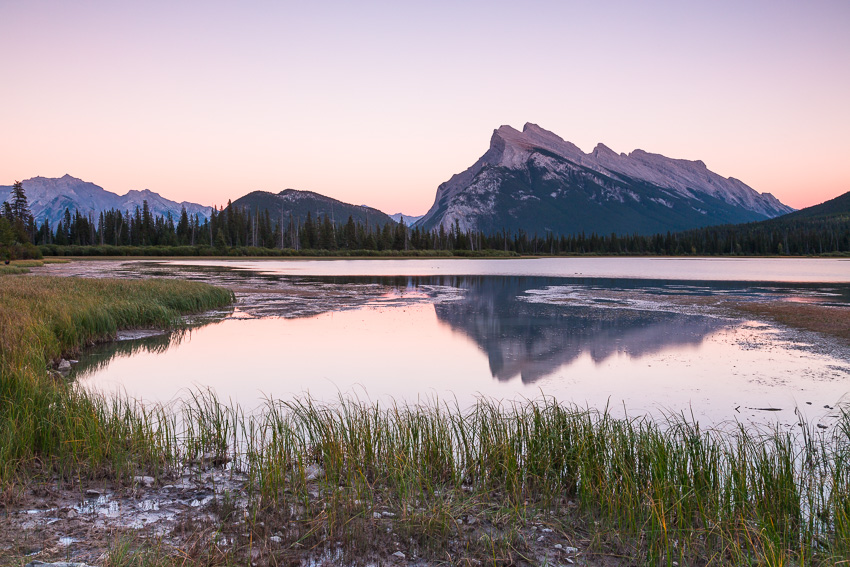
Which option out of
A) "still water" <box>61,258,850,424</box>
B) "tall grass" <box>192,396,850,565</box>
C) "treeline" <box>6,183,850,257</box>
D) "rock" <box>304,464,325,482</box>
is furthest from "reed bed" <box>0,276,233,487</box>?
"treeline" <box>6,183,850,257</box>

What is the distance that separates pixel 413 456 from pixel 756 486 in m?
4.17

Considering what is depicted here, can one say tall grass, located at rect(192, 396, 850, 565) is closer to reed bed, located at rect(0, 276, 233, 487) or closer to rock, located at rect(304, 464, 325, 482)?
rock, located at rect(304, 464, 325, 482)

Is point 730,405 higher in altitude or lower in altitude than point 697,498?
lower

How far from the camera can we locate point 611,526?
18.7 ft

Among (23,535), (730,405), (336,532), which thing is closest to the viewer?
(23,535)

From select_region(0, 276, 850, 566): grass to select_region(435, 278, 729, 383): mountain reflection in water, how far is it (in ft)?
24.7

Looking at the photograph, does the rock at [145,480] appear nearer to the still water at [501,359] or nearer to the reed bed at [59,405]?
the reed bed at [59,405]

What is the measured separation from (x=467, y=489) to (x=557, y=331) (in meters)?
16.9

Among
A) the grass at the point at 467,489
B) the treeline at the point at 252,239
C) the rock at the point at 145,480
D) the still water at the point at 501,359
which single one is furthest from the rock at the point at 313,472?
the treeline at the point at 252,239

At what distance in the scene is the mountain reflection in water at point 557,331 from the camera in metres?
17.2

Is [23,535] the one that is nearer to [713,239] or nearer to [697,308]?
[697,308]

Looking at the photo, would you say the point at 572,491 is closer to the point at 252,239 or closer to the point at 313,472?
the point at 313,472

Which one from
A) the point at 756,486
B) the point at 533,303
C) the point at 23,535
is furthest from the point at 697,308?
the point at 23,535

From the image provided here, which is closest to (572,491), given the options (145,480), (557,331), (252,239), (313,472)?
(313,472)
